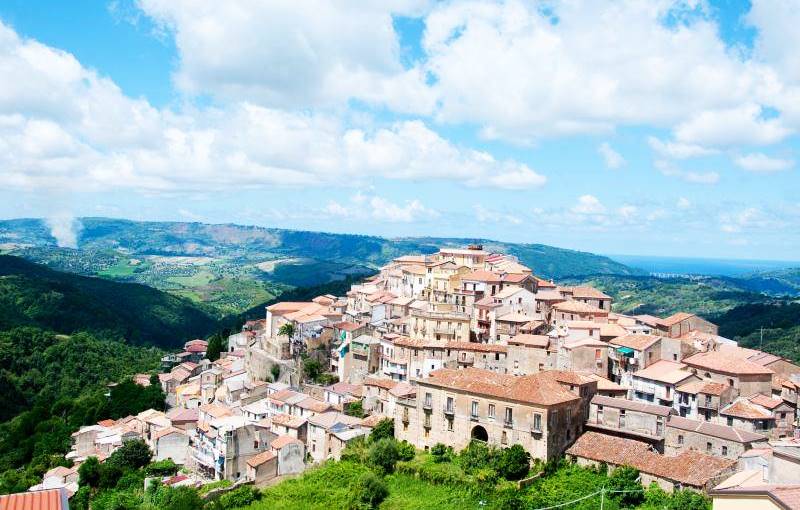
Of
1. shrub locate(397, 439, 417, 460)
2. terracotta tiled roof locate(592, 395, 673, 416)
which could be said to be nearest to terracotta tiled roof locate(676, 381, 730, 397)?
terracotta tiled roof locate(592, 395, 673, 416)

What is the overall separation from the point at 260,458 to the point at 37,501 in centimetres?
3020

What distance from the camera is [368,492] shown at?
38.6 meters

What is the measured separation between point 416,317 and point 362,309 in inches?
587

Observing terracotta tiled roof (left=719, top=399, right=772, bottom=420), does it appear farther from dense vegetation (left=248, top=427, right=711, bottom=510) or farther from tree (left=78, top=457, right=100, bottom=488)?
tree (left=78, top=457, right=100, bottom=488)

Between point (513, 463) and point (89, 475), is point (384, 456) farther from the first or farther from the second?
point (89, 475)

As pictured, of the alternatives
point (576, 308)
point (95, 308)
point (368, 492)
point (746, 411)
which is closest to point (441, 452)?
point (368, 492)

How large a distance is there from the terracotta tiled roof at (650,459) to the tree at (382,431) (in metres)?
13.3

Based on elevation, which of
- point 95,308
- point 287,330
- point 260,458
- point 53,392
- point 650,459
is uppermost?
point 287,330

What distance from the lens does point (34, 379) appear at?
100188 mm

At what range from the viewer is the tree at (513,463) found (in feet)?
125

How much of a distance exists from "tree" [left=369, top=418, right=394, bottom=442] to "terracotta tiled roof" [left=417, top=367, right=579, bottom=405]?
456 cm

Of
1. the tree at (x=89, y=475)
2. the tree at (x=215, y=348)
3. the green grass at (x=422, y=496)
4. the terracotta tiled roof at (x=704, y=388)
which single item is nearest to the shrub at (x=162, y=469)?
the tree at (x=89, y=475)

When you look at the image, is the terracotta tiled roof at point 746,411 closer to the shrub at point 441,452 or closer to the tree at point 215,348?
the shrub at point 441,452

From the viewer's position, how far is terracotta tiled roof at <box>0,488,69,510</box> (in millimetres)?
17312
